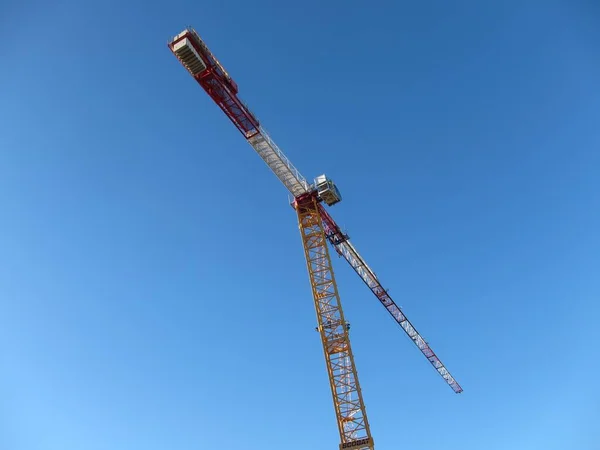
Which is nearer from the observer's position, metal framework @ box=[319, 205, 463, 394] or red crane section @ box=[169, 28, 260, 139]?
red crane section @ box=[169, 28, 260, 139]

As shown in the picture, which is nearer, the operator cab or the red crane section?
the red crane section

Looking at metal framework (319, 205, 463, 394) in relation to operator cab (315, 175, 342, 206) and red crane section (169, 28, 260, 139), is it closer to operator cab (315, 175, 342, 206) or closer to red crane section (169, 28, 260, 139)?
operator cab (315, 175, 342, 206)

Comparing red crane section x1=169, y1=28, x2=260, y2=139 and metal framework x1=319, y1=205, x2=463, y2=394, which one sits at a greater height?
red crane section x1=169, y1=28, x2=260, y2=139

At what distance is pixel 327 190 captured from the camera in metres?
41.8

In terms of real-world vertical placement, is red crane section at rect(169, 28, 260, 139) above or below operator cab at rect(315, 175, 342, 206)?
above

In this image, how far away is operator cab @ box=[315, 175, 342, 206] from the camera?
42.0m

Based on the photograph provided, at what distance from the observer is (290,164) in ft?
135

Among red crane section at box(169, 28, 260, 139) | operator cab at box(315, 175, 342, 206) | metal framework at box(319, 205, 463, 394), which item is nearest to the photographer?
red crane section at box(169, 28, 260, 139)

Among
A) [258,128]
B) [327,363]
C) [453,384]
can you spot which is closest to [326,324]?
[327,363]

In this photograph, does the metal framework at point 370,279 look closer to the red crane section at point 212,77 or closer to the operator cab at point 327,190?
the operator cab at point 327,190

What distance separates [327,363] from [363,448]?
21.0 ft

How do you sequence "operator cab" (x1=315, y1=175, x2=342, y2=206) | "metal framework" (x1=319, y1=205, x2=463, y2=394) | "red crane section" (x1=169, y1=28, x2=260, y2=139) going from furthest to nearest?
"metal framework" (x1=319, y1=205, x2=463, y2=394) → "operator cab" (x1=315, y1=175, x2=342, y2=206) → "red crane section" (x1=169, y1=28, x2=260, y2=139)

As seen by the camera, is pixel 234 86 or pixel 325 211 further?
pixel 325 211

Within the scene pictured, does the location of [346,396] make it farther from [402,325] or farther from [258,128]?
[402,325]
